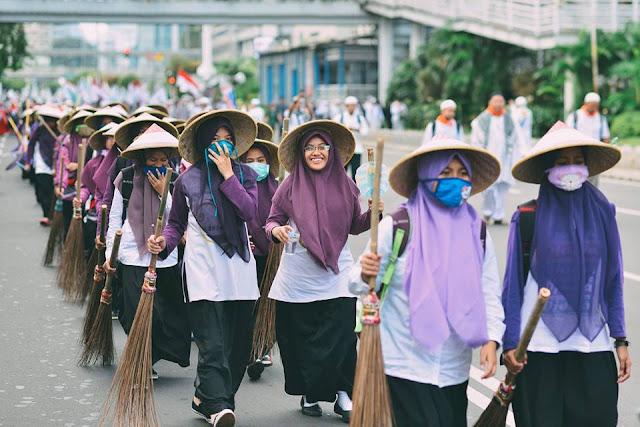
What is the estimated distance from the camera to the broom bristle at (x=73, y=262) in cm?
1014

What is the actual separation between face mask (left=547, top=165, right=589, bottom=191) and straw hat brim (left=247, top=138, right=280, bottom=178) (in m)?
3.22

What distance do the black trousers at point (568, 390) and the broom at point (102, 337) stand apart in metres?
3.28

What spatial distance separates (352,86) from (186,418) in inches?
2311

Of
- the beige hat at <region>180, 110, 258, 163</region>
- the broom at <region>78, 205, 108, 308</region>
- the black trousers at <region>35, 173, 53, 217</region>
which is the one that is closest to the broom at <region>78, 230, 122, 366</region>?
the broom at <region>78, 205, 108, 308</region>

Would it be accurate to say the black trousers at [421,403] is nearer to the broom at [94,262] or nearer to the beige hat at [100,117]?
the broom at [94,262]

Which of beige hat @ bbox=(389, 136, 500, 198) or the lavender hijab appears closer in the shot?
the lavender hijab

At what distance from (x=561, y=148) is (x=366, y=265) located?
1.01 m

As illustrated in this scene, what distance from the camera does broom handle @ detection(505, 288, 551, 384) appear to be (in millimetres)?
4293

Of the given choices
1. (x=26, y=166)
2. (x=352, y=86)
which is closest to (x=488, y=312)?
(x=26, y=166)

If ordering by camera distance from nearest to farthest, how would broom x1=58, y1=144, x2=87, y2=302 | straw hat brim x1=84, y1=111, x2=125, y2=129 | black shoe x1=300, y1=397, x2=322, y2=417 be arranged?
black shoe x1=300, y1=397, x2=322, y2=417, broom x1=58, y1=144, x2=87, y2=302, straw hat brim x1=84, y1=111, x2=125, y2=129

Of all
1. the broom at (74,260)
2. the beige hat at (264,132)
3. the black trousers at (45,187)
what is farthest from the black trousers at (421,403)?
the black trousers at (45,187)

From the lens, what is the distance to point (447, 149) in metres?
4.49

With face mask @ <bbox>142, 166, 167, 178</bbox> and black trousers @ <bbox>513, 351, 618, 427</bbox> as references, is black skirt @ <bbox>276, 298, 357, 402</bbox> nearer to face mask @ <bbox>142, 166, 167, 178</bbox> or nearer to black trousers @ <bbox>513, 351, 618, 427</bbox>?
face mask @ <bbox>142, 166, 167, 178</bbox>

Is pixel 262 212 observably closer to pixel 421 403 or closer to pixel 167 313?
A: pixel 167 313
